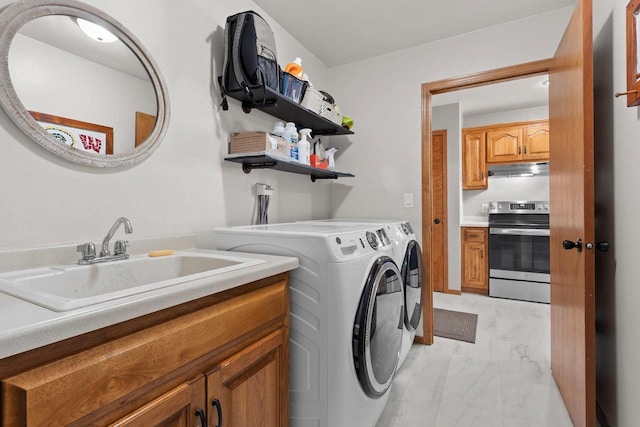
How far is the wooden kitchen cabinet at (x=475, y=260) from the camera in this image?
394 centimetres

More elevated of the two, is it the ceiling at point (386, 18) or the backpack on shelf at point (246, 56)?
the ceiling at point (386, 18)

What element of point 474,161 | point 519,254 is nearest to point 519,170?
point 474,161

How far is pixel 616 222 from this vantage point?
140 cm

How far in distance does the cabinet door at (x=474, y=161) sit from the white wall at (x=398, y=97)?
218 cm

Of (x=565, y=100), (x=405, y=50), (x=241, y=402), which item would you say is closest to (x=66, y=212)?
(x=241, y=402)

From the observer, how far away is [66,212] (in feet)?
3.72

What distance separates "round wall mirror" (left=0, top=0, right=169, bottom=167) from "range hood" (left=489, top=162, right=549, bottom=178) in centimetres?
410

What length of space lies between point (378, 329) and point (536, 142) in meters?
3.78

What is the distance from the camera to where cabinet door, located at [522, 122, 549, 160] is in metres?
3.94

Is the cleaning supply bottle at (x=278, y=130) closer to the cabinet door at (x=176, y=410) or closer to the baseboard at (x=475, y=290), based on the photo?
the cabinet door at (x=176, y=410)

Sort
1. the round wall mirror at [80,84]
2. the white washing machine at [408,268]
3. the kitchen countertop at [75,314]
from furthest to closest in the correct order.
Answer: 1. the white washing machine at [408,268]
2. the round wall mirror at [80,84]
3. the kitchen countertop at [75,314]

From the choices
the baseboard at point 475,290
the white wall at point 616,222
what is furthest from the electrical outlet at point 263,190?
the baseboard at point 475,290

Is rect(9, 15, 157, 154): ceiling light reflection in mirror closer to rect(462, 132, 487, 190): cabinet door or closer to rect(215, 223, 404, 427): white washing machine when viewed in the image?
rect(215, 223, 404, 427): white washing machine

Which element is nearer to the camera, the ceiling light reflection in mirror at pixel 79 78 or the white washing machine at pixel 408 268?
the ceiling light reflection in mirror at pixel 79 78
